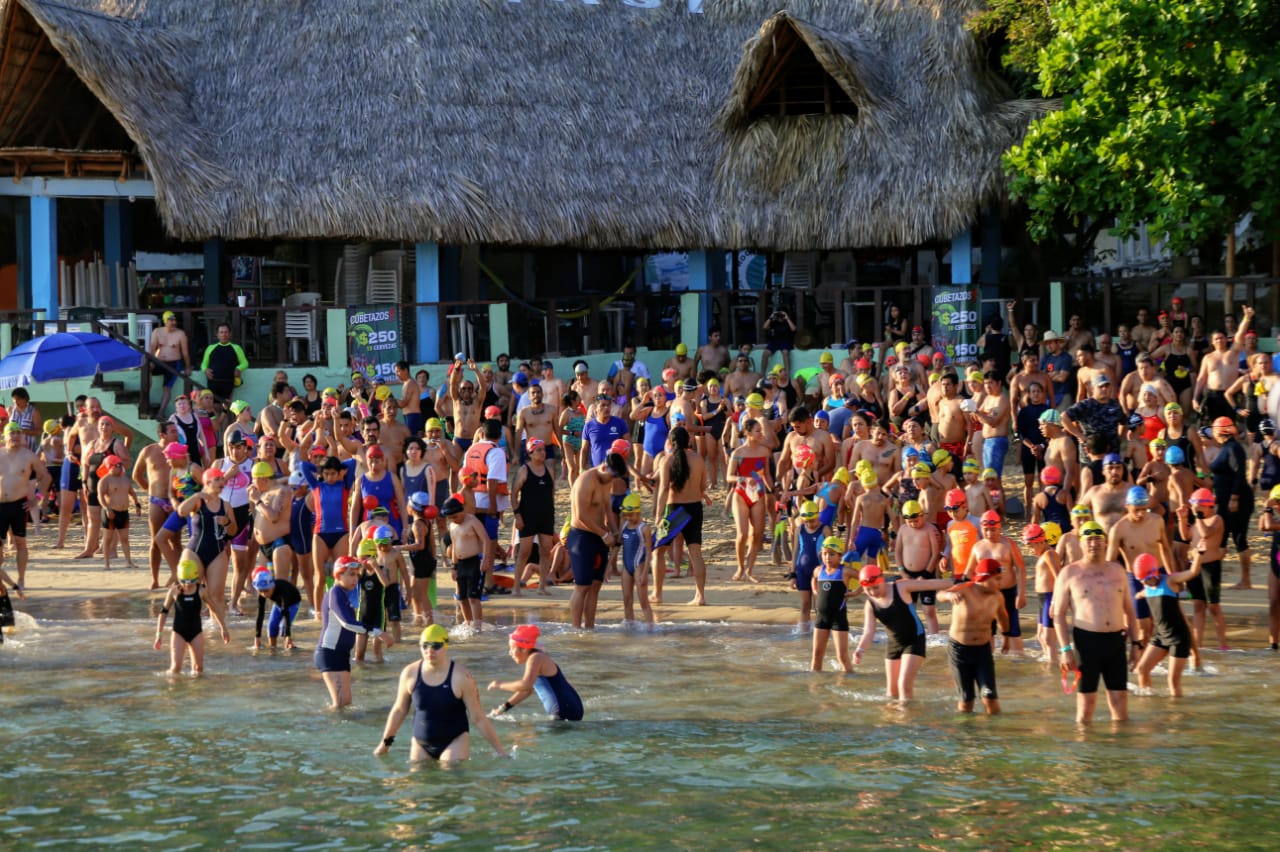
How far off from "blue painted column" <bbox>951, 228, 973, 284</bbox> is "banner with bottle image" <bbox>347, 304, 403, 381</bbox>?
25.8 feet

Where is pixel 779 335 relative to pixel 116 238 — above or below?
below

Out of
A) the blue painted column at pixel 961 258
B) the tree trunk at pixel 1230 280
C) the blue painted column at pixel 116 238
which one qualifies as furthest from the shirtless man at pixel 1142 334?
the blue painted column at pixel 116 238

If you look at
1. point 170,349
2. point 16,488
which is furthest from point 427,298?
point 16,488

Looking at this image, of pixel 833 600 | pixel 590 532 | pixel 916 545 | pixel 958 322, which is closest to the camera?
pixel 833 600

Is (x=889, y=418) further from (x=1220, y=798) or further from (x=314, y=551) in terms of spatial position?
(x=1220, y=798)

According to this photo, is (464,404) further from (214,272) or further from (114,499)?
(214,272)

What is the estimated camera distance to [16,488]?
57.4ft

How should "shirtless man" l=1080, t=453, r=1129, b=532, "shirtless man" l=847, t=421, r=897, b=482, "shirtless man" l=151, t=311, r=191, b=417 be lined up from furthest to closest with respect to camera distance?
1. "shirtless man" l=151, t=311, r=191, b=417
2. "shirtless man" l=847, t=421, r=897, b=482
3. "shirtless man" l=1080, t=453, r=1129, b=532

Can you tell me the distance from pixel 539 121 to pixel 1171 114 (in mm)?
9840

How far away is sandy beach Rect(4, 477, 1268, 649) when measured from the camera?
611 inches

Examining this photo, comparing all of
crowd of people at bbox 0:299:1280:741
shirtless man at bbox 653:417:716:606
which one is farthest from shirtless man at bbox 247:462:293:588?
shirtless man at bbox 653:417:716:606

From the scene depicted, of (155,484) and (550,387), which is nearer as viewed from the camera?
(155,484)

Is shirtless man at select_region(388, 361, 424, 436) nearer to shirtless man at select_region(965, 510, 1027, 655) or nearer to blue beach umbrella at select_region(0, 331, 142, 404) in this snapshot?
blue beach umbrella at select_region(0, 331, 142, 404)

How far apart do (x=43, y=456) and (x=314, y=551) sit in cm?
638
